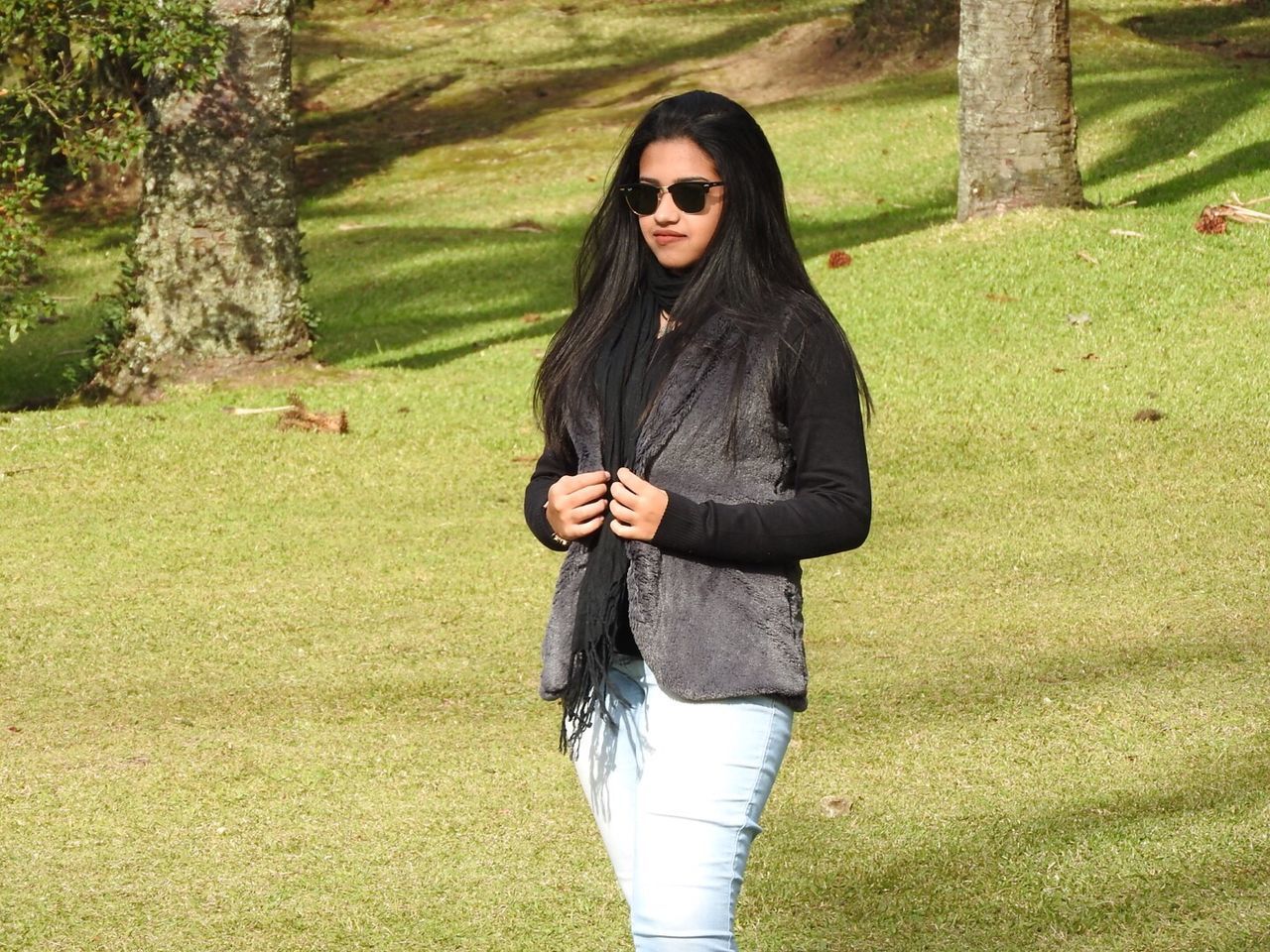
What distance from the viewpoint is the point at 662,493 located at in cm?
290

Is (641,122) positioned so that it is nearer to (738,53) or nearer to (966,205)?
(966,205)

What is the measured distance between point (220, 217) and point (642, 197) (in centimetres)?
894

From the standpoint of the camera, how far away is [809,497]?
2.96 meters

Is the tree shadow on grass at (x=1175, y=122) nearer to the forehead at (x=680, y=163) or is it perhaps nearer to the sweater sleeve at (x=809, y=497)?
the forehead at (x=680, y=163)

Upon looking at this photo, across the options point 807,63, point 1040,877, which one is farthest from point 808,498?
point 807,63

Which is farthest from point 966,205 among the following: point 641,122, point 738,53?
point 738,53

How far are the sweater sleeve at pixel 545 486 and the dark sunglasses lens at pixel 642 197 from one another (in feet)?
1.56

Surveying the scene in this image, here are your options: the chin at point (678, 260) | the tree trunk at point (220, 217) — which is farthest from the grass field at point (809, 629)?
the chin at point (678, 260)

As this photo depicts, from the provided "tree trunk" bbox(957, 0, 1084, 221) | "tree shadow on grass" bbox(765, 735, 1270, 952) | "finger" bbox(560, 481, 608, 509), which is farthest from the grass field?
"finger" bbox(560, 481, 608, 509)

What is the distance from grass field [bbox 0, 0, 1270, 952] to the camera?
185 inches

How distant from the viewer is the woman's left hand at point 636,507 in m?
2.89

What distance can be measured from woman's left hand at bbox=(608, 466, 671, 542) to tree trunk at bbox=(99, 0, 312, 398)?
9.19 meters

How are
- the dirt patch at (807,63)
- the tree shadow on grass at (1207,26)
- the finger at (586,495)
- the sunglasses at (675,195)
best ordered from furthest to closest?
the dirt patch at (807,63) < the tree shadow on grass at (1207,26) < the sunglasses at (675,195) < the finger at (586,495)

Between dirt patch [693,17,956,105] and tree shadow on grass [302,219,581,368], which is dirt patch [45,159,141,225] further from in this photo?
dirt patch [693,17,956,105]
